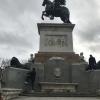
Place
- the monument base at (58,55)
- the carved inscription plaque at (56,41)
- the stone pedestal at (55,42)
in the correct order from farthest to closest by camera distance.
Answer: the carved inscription plaque at (56,41)
the stone pedestal at (55,42)
the monument base at (58,55)

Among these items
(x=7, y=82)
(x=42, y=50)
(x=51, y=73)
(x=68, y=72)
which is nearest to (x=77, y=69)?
(x=68, y=72)

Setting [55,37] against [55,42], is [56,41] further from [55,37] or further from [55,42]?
[55,37]

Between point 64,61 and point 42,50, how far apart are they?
2.79m

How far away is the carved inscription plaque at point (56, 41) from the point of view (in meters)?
28.5

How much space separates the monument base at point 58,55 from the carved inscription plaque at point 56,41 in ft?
3.35

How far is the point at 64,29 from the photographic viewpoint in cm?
2897

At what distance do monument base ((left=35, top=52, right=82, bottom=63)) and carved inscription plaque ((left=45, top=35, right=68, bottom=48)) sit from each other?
1.02 metres

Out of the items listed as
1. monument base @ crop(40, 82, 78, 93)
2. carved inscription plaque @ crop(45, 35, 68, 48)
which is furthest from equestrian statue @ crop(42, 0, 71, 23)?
monument base @ crop(40, 82, 78, 93)

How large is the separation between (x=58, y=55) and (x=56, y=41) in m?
1.61

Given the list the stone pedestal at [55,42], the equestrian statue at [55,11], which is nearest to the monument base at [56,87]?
the stone pedestal at [55,42]

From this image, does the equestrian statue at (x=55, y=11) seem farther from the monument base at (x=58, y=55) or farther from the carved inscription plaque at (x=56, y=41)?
the monument base at (x=58, y=55)

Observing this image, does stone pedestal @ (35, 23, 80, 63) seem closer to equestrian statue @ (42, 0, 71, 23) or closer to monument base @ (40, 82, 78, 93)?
equestrian statue @ (42, 0, 71, 23)

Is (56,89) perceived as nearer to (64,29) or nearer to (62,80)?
(62,80)

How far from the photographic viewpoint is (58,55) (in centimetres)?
2784
